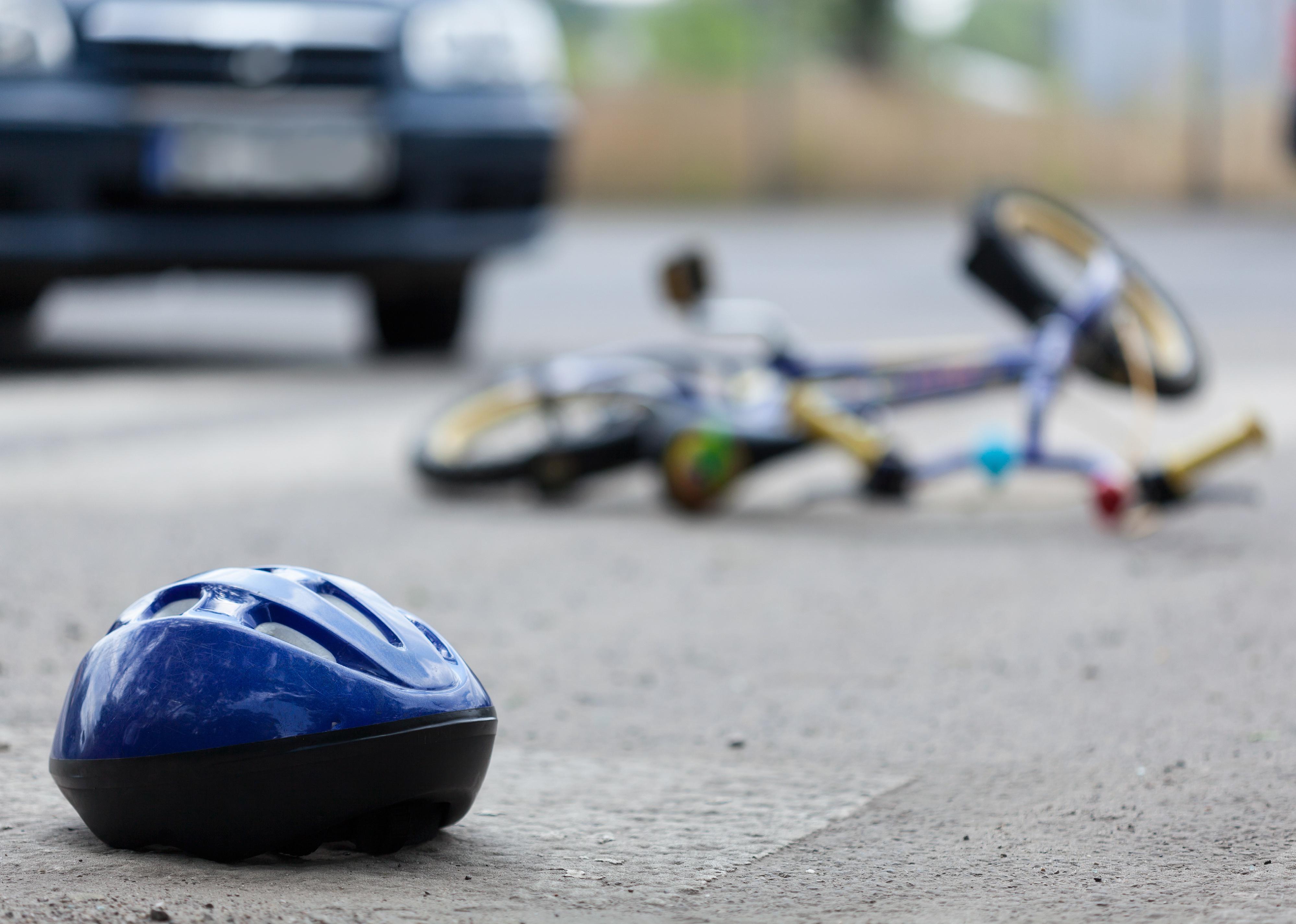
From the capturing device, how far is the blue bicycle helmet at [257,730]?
6.97 ft

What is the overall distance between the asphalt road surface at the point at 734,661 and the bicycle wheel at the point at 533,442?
0.09 m

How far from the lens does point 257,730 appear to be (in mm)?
2121

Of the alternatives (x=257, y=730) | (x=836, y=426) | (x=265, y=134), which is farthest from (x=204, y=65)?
(x=257, y=730)

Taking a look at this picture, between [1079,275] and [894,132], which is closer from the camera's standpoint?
[1079,275]

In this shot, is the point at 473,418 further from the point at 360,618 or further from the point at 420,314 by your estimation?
the point at 420,314

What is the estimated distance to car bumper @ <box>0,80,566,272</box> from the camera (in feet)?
20.7

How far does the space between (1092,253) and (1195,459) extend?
0.77m

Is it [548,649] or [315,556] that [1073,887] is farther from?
[315,556]

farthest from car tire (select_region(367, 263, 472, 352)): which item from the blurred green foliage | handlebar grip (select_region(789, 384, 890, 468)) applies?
the blurred green foliage

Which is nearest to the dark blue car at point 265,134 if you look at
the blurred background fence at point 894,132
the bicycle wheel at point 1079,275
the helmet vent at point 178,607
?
the bicycle wheel at point 1079,275

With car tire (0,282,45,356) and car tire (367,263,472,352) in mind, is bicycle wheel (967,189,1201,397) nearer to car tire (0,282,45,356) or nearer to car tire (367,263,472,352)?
car tire (367,263,472,352)

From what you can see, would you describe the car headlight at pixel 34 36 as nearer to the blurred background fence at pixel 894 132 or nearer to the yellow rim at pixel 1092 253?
the yellow rim at pixel 1092 253

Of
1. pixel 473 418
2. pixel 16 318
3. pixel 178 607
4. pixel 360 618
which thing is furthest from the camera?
pixel 16 318

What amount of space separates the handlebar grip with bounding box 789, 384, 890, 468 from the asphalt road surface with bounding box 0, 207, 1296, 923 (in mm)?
190
